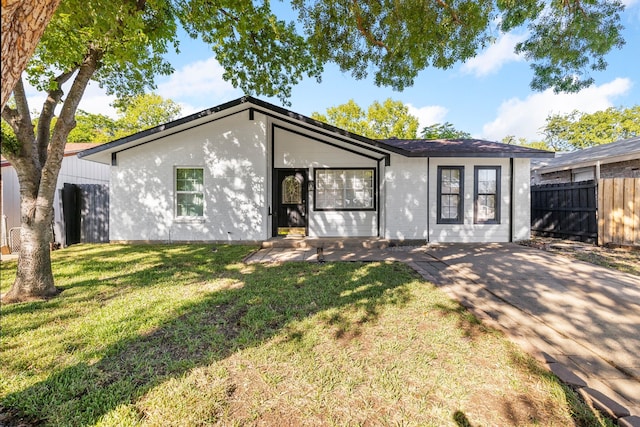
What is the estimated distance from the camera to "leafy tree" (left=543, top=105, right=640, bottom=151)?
2745 centimetres

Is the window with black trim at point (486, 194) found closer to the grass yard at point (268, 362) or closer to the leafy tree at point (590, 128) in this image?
the grass yard at point (268, 362)

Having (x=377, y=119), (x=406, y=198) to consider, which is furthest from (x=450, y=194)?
(x=377, y=119)

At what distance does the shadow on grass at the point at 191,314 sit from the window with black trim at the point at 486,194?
14.8ft

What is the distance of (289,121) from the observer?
835 centimetres

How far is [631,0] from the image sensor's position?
5051 mm

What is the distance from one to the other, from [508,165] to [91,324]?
396 inches

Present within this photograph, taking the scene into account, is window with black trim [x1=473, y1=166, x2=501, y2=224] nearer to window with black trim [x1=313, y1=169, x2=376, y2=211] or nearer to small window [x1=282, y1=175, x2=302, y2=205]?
window with black trim [x1=313, y1=169, x2=376, y2=211]

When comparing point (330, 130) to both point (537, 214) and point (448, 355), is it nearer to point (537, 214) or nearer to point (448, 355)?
point (448, 355)

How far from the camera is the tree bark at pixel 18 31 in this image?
43.4 inches

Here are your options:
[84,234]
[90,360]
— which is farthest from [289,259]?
[84,234]

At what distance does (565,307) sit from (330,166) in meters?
6.75

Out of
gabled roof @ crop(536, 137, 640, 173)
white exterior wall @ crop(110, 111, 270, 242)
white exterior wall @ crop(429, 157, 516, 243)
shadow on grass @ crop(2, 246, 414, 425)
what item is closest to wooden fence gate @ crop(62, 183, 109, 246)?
white exterior wall @ crop(110, 111, 270, 242)

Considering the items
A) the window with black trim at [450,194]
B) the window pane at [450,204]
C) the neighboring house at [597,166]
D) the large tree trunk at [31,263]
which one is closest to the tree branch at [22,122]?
the large tree trunk at [31,263]

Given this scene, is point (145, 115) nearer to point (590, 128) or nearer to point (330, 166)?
point (330, 166)
